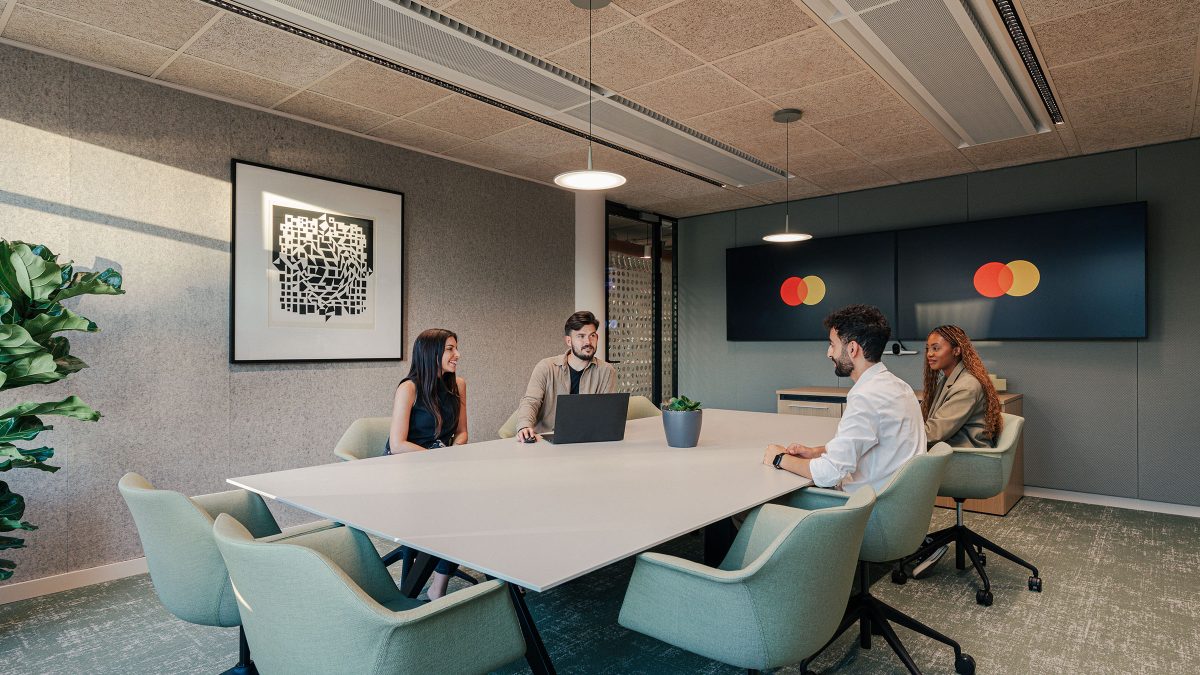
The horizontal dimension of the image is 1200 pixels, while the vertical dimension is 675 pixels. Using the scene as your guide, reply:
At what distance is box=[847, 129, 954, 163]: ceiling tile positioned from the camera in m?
4.65

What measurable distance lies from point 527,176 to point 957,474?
3986 mm

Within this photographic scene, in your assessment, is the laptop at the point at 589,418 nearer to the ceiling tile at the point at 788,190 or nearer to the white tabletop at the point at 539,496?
the white tabletop at the point at 539,496

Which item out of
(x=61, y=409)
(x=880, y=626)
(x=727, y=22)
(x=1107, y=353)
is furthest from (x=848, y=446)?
(x=1107, y=353)

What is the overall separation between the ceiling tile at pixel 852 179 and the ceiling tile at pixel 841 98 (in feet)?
4.91

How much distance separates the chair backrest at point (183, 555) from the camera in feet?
6.25

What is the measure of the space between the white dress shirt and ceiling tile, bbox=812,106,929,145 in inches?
91.2

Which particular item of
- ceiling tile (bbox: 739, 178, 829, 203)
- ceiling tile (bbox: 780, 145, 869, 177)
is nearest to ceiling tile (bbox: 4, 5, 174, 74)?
ceiling tile (bbox: 780, 145, 869, 177)

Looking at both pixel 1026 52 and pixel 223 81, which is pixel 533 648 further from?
pixel 1026 52

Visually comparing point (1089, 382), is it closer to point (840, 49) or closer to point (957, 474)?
point (957, 474)

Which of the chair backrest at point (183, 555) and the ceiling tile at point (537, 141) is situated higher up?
the ceiling tile at point (537, 141)

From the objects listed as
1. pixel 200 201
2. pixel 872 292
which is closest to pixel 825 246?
pixel 872 292

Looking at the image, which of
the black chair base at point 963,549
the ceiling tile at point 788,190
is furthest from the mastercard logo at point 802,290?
the black chair base at point 963,549

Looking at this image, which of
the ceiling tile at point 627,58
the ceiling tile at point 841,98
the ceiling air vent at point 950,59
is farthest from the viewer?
the ceiling tile at point 841,98

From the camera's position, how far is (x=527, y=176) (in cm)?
570
